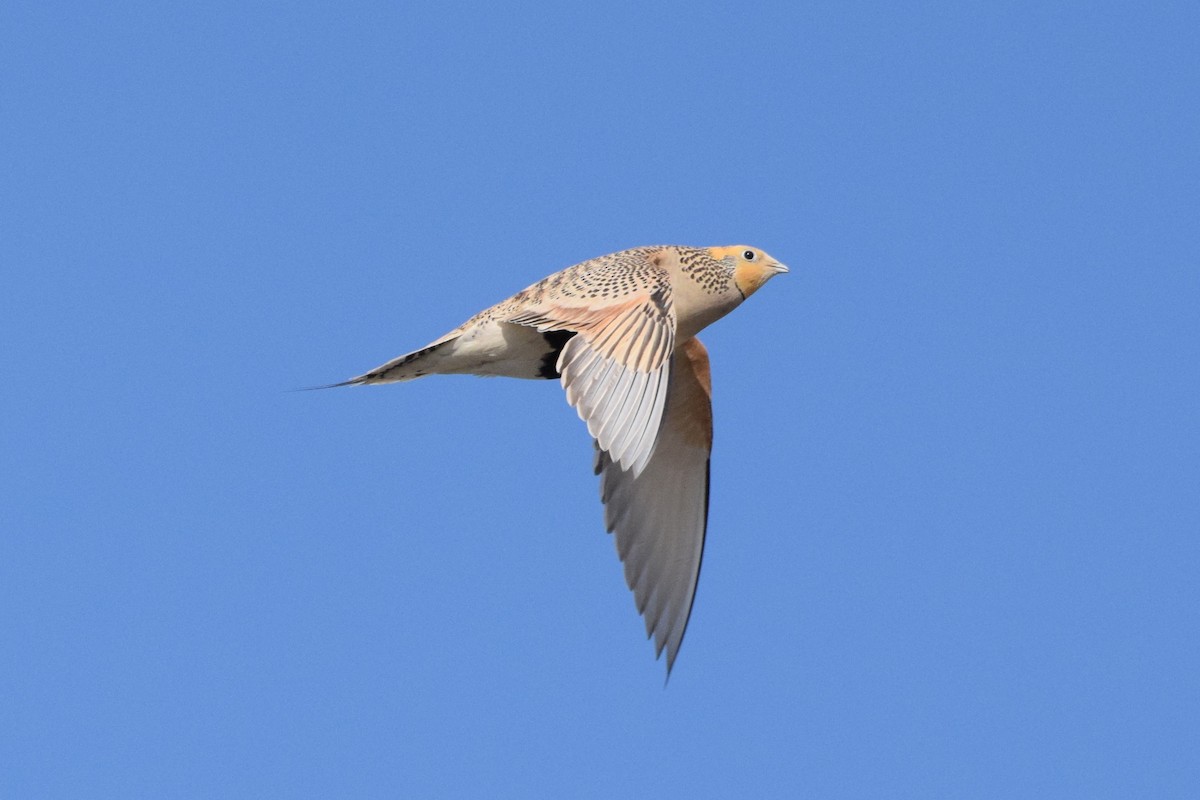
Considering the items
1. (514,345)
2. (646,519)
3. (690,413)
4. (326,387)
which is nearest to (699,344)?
(690,413)

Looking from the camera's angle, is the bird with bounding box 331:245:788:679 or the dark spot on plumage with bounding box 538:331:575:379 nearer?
the bird with bounding box 331:245:788:679

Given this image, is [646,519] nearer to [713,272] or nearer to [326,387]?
[713,272]

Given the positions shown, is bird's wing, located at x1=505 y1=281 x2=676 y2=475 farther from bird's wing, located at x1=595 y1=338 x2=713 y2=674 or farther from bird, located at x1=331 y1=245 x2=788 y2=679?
bird's wing, located at x1=595 y1=338 x2=713 y2=674

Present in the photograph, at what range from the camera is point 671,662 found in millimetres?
13500

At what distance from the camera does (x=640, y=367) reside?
10633 mm

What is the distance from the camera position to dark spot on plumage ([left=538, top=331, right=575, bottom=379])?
11992 millimetres

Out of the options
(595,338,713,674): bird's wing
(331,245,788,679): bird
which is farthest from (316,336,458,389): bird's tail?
(595,338,713,674): bird's wing

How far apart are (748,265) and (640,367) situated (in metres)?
2.75

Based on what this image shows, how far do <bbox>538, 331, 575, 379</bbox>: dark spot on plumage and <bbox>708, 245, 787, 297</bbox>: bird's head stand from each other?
1.62 m

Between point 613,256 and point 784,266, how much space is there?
147 cm

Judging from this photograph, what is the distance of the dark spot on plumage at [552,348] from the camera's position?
11992 mm

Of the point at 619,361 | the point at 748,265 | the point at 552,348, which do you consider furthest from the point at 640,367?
the point at 748,265

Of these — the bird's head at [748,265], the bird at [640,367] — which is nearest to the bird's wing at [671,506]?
the bird at [640,367]

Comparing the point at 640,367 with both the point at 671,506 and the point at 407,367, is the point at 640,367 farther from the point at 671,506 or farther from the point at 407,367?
the point at 671,506
